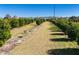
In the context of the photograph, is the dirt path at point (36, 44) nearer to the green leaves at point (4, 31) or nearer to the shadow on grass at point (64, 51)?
the shadow on grass at point (64, 51)

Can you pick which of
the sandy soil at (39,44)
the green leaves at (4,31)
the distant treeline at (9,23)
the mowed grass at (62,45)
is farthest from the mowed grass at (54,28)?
the green leaves at (4,31)

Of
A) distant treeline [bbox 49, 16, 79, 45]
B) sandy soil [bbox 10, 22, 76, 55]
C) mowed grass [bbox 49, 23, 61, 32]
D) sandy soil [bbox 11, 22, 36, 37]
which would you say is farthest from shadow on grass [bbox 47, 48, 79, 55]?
sandy soil [bbox 11, 22, 36, 37]

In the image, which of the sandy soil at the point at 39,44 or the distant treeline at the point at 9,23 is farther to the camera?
the distant treeline at the point at 9,23

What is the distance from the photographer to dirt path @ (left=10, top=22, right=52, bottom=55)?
46.5 ft

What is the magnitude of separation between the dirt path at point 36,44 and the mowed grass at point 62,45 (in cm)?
18

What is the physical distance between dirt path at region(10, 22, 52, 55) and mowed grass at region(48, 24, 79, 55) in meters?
0.18

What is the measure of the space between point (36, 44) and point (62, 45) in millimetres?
883

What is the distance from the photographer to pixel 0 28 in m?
14.4

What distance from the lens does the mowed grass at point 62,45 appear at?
1409cm

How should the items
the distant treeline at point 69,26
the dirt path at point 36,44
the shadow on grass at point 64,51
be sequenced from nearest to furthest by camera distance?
1. the shadow on grass at point 64,51
2. the dirt path at point 36,44
3. the distant treeline at point 69,26

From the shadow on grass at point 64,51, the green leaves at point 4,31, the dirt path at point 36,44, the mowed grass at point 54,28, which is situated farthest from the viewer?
the mowed grass at point 54,28

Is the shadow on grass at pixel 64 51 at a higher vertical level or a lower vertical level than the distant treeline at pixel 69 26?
lower

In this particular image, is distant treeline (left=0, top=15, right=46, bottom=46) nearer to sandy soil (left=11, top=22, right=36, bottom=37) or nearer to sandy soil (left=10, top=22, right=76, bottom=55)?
sandy soil (left=11, top=22, right=36, bottom=37)
